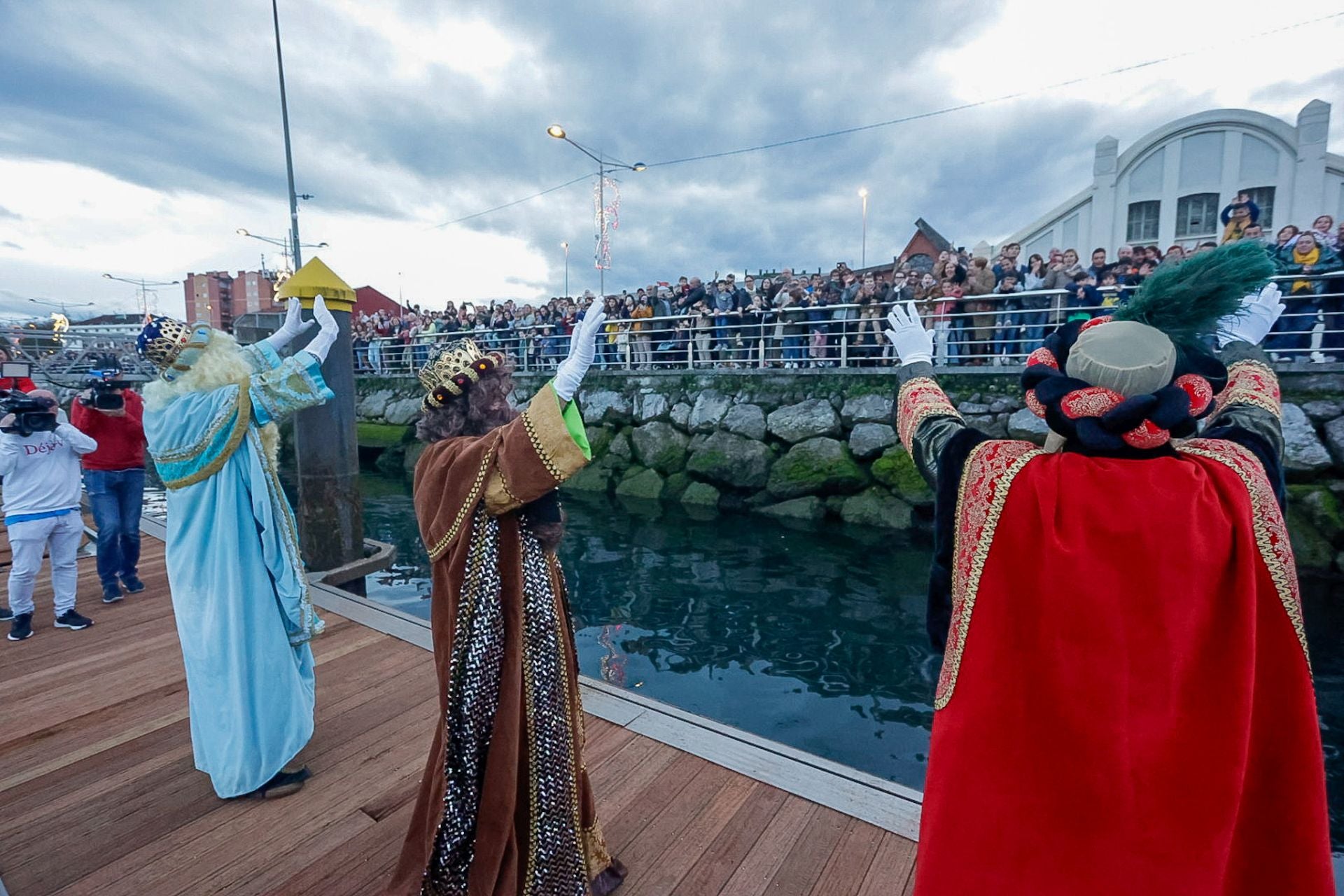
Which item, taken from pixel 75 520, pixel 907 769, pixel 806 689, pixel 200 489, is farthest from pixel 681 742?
pixel 75 520

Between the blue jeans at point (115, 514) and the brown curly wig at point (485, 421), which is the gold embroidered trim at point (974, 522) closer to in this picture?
the brown curly wig at point (485, 421)

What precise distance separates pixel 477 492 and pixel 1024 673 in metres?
1.36

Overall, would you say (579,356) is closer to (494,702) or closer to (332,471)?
(494,702)

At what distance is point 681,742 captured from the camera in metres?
2.85

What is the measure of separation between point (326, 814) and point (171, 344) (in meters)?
1.90

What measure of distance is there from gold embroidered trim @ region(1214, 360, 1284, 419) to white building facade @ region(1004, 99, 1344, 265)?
50.0 feet

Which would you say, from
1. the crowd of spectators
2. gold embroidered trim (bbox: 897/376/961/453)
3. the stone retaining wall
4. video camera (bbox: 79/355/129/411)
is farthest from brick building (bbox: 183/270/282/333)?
gold embroidered trim (bbox: 897/376/961/453)

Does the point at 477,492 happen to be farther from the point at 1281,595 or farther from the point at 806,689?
the point at 806,689

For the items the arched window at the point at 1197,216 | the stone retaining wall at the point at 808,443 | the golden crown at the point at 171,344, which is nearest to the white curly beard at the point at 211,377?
the golden crown at the point at 171,344

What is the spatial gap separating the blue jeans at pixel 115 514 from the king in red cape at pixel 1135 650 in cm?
565

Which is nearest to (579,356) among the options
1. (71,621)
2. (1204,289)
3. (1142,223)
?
(1204,289)

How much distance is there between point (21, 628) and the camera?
4254 millimetres

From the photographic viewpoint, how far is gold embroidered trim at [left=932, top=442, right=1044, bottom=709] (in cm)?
131

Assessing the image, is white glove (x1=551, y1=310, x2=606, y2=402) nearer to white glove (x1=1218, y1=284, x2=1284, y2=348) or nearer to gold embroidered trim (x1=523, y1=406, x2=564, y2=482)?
gold embroidered trim (x1=523, y1=406, x2=564, y2=482)
